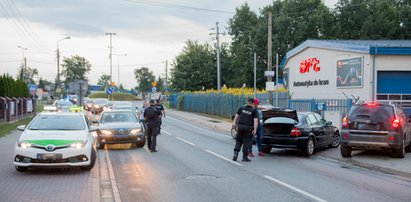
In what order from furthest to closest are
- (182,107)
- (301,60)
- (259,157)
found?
(182,107), (301,60), (259,157)

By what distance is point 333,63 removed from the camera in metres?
30.0

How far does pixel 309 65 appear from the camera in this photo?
32969 millimetres

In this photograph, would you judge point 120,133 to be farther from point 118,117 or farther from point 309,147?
point 309,147

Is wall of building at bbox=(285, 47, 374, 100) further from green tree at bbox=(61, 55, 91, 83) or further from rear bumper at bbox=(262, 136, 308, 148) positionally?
green tree at bbox=(61, 55, 91, 83)

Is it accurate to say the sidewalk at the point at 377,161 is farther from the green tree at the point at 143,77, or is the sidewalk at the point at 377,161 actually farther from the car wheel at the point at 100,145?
the green tree at the point at 143,77

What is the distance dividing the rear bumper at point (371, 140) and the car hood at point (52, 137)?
775 centimetres

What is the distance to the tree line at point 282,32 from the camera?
49.4 meters

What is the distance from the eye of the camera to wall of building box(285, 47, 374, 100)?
26516 mm

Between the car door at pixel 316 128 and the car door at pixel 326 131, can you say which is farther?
the car door at pixel 326 131

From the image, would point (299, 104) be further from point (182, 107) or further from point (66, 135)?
point (182, 107)

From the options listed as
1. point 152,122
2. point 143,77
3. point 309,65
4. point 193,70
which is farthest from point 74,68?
point 152,122

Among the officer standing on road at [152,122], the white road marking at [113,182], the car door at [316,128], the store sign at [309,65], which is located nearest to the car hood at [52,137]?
the white road marking at [113,182]

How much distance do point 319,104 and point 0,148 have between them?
15079 mm

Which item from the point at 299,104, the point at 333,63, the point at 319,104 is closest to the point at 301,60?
the point at 333,63
